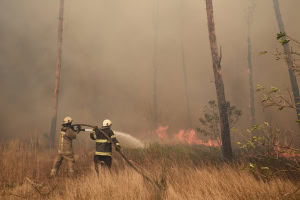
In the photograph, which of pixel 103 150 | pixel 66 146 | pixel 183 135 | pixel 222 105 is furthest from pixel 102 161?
pixel 183 135

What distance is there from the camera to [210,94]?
32.3 m

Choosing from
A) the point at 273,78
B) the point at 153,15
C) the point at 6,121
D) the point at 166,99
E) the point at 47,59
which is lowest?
the point at 6,121

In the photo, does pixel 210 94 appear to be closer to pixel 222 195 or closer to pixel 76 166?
pixel 76 166

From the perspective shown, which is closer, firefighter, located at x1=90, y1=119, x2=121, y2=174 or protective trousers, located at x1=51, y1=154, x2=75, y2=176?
firefighter, located at x1=90, y1=119, x2=121, y2=174

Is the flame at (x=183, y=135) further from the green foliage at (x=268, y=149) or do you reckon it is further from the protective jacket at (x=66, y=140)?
the green foliage at (x=268, y=149)

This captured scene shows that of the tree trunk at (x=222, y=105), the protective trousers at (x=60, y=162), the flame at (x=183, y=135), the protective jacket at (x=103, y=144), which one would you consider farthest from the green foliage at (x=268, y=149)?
the flame at (x=183, y=135)

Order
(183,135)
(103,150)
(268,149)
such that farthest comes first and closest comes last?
1. (183,135)
2. (103,150)
3. (268,149)

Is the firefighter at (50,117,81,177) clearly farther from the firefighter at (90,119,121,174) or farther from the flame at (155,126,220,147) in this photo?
the flame at (155,126,220,147)

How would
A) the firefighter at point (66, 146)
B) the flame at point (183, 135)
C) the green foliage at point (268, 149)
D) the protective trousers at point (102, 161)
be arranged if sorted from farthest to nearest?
the flame at point (183, 135), the firefighter at point (66, 146), the protective trousers at point (102, 161), the green foliage at point (268, 149)

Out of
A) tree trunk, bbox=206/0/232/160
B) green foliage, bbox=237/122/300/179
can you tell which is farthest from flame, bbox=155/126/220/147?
green foliage, bbox=237/122/300/179

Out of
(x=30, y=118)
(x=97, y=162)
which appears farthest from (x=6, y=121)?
(x=97, y=162)

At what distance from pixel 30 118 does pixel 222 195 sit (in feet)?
73.8

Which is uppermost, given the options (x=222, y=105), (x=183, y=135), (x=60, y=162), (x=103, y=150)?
(x=222, y=105)

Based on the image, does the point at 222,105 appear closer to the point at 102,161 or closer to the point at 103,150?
the point at 103,150
